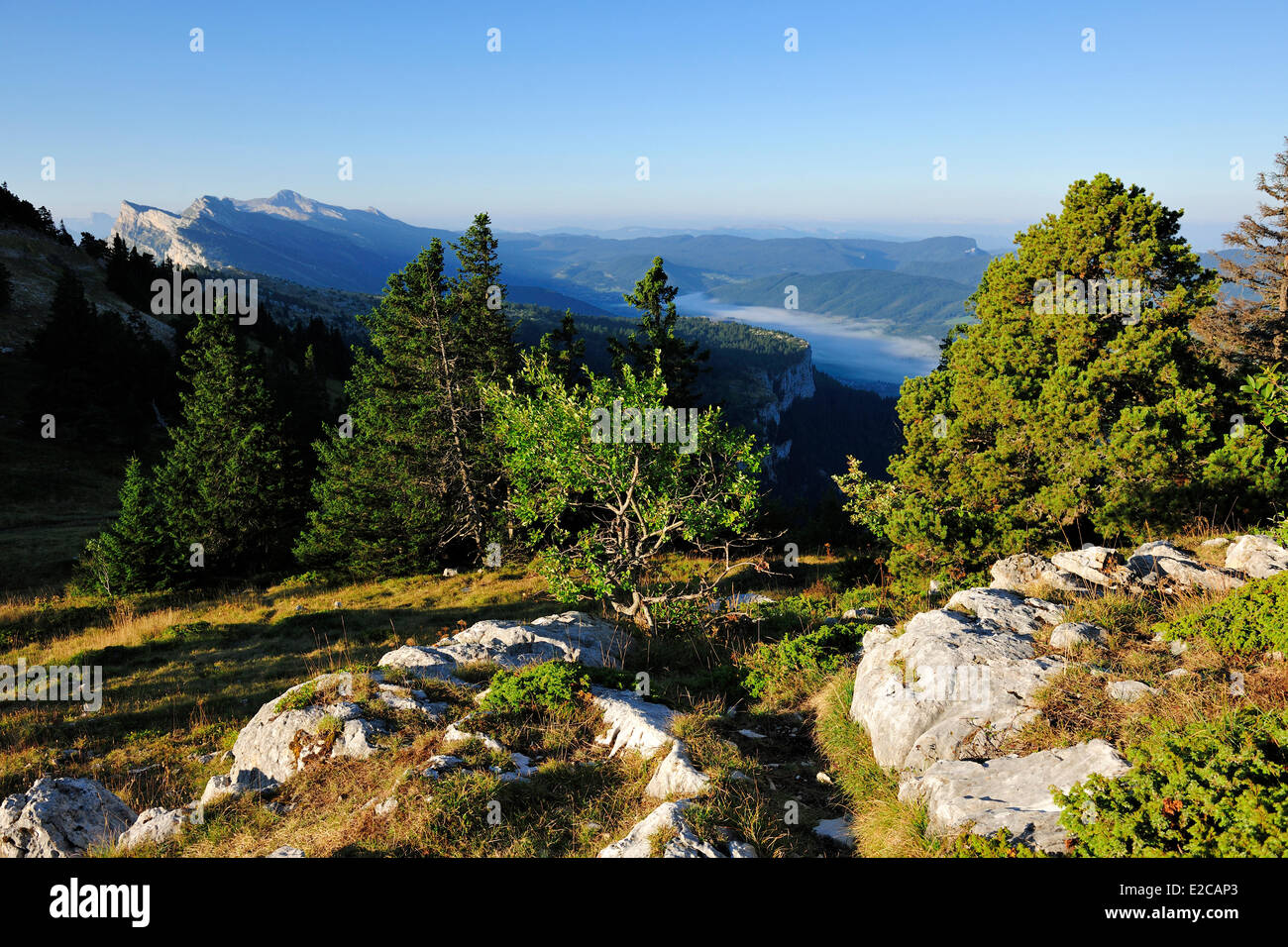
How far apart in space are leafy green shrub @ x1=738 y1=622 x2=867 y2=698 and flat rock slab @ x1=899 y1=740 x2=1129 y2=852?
485 centimetres

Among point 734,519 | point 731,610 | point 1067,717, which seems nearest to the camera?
point 1067,717

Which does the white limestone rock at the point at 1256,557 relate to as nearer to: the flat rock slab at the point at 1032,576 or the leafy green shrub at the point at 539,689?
the flat rock slab at the point at 1032,576

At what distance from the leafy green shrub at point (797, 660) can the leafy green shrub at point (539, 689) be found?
3594 millimetres

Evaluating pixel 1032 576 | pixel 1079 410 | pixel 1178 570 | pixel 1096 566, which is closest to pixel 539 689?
pixel 1032 576

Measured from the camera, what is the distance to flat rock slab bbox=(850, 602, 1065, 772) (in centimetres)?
818

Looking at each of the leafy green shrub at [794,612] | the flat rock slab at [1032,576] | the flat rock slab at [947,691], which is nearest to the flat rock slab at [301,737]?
the flat rock slab at [947,691]

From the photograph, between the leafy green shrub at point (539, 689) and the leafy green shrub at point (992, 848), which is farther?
the leafy green shrub at point (539, 689)

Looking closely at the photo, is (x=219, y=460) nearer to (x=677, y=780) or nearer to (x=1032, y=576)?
(x=677, y=780)

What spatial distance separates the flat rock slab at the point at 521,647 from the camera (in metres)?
13.3

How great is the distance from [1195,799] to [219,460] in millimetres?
39344

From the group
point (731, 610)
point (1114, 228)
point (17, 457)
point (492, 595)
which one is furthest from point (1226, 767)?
point (17, 457)
